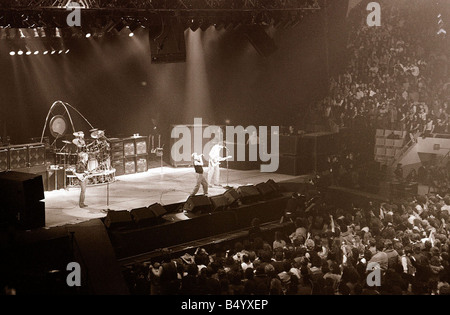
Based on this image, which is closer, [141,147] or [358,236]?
[358,236]

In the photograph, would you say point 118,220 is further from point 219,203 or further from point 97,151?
point 97,151

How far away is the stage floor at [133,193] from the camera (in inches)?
514

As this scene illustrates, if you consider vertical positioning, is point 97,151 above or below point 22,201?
above

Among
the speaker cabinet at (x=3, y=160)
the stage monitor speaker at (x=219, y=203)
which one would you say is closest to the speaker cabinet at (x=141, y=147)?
the speaker cabinet at (x=3, y=160)

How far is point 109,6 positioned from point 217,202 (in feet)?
15.6

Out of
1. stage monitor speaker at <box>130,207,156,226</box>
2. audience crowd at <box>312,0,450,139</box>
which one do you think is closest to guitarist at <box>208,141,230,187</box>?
stage monitor speaker at <box>130,207,156,226</box>

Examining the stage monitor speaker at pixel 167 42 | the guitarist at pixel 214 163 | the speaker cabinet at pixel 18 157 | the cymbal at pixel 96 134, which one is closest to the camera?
the stage monitor speaker at pixel 167 42

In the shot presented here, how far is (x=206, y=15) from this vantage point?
13883mm

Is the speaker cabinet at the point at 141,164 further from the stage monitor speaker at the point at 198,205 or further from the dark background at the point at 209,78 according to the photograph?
the stage monitor speaker at the point at 198,205

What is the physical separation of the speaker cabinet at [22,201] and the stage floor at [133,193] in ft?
4.28

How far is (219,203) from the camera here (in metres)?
12.0

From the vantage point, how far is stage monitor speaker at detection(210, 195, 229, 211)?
39.2ft

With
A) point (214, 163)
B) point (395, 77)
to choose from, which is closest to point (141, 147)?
point (214, 163)

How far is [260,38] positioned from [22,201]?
8608mm
